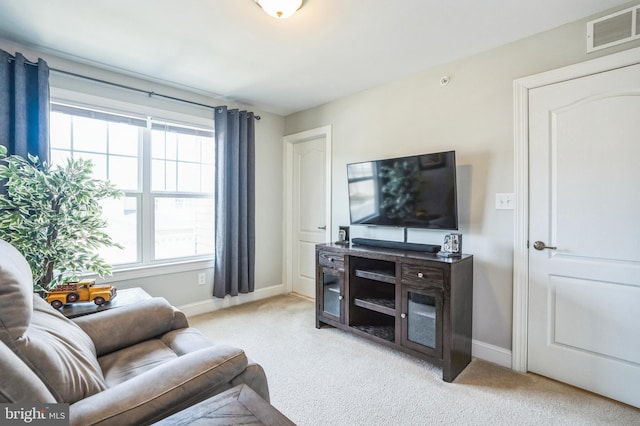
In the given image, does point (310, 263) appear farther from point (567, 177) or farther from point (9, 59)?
point (9, 59)

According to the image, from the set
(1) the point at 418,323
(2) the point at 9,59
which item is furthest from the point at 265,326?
(2) the point at 9,59

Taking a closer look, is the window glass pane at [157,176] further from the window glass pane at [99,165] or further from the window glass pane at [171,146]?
the window glass pane at [99,165]

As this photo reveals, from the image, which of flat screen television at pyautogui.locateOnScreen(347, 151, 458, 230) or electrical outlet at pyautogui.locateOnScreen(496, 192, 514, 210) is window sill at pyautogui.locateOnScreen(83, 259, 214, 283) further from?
electrical outlet at pyautogui.locateOnScreen(496, 192, 514, 210)

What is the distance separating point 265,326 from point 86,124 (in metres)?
2.49

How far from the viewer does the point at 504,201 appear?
2305mm

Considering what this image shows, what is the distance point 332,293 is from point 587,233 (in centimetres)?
198

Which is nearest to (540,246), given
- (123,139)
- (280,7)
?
(280,7)

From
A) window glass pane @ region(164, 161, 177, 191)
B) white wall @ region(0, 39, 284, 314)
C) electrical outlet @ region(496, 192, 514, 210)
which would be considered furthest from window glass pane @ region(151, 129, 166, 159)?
electrical outlet @ region(496, 192, 514, 210)

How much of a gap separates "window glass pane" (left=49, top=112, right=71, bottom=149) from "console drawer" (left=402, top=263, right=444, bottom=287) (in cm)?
303

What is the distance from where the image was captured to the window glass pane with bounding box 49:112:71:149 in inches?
101

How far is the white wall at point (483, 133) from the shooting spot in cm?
220

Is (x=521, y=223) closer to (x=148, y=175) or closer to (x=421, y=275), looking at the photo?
(x=421, y=275)

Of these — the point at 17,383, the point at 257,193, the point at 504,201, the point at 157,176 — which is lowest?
the point at 17,383

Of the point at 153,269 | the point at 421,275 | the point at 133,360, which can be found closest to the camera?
the point at 133,360
